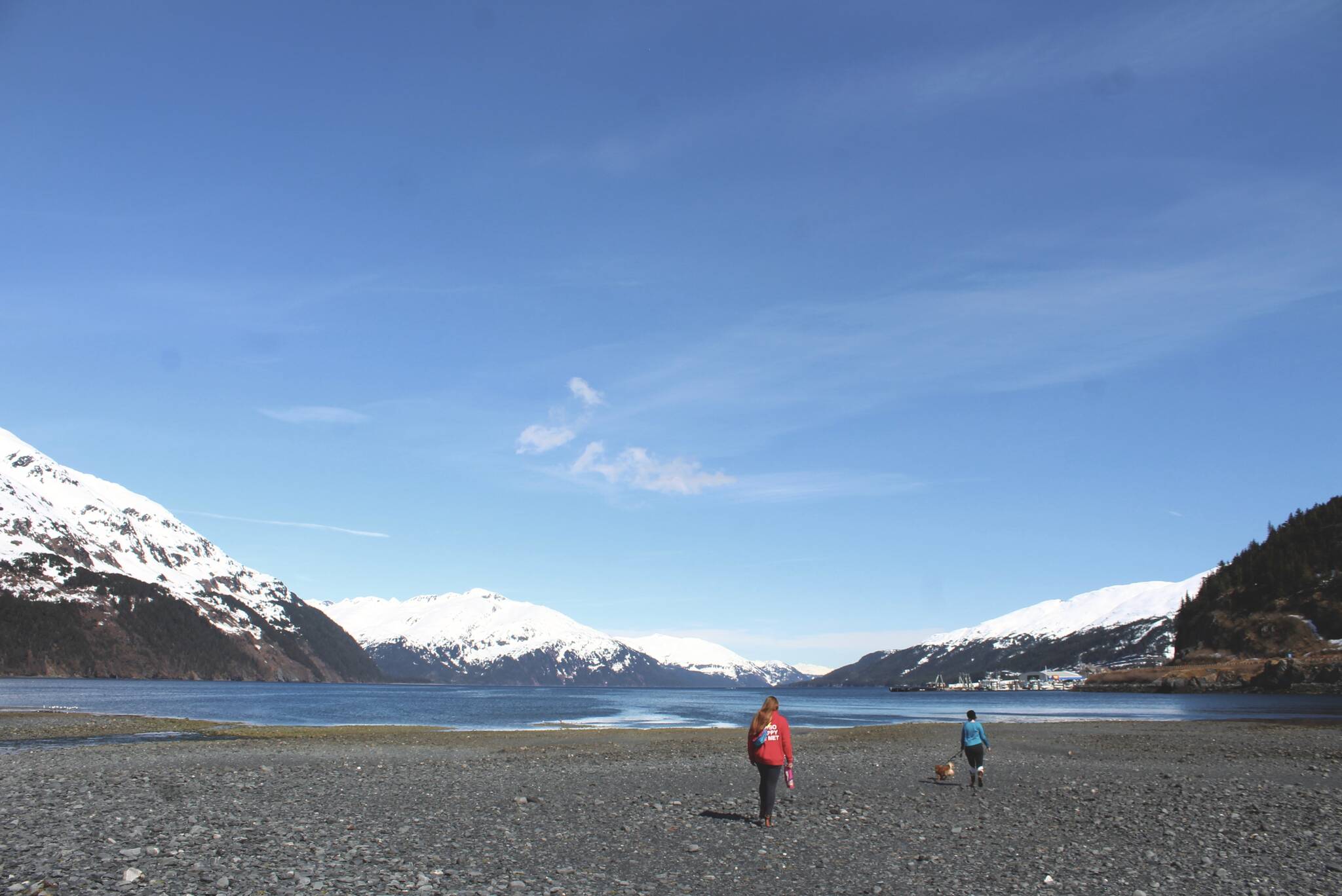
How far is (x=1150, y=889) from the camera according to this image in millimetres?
16406

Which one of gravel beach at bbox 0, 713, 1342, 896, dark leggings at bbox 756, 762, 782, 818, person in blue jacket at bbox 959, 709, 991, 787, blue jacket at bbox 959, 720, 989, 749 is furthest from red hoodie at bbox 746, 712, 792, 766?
blue jacket at bbox 959, 720, 989, 749

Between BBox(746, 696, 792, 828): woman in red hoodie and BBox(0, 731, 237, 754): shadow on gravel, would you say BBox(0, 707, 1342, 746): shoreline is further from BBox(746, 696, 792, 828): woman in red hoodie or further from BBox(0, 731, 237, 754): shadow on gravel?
BBox(746, 696, 792, 828): woman in red hoodie

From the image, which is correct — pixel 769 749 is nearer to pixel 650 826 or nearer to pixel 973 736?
pixel 650 826

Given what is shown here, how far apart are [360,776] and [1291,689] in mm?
185331

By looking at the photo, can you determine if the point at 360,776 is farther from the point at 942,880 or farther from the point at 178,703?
the point at 178,703

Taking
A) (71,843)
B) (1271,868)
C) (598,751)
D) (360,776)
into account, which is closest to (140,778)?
(360,776)

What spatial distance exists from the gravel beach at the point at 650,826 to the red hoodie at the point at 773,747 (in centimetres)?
172

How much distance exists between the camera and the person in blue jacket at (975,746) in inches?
1193

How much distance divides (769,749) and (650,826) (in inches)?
150

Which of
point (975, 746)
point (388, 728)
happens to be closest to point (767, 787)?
point (975, 746)

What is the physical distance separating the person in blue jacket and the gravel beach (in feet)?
3.93

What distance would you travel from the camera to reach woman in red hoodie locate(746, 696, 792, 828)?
21.6 metres

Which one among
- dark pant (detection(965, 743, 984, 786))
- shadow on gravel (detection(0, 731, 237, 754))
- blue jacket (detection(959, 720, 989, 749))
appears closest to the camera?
dark pant (detection(965, 743, 984, 786))

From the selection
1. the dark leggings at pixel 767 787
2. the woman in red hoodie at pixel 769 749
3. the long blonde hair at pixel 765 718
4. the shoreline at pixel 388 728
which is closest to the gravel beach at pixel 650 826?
the dark leggings at pixel 767 787
